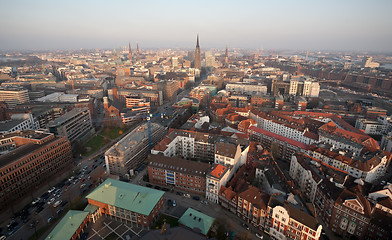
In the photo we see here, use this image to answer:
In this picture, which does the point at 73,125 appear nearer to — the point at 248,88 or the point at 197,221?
the point at 197,221

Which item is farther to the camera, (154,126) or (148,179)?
(154,126)

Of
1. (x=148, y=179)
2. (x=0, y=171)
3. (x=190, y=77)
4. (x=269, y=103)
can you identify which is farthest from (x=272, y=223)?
(x=190, y=77)

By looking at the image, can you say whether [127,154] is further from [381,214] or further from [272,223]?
[381,214]

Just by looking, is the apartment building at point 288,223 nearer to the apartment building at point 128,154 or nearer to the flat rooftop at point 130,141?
the apartment building at point 128,154

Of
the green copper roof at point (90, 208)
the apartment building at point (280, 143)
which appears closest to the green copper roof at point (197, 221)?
the green copper roof at point (90, 208)

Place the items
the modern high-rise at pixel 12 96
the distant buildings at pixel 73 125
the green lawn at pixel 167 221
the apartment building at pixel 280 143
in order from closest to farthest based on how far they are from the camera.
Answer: the green lawn at pixel 167 221, the apartment building at pixel 280 143, the distant buildings at pixel 73 125, the modern high-rise at pixel 12 96

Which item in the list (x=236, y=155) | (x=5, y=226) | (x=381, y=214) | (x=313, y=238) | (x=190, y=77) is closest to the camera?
(x=313, y=238)

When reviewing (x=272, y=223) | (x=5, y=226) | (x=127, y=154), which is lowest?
(x=5, y=226)
